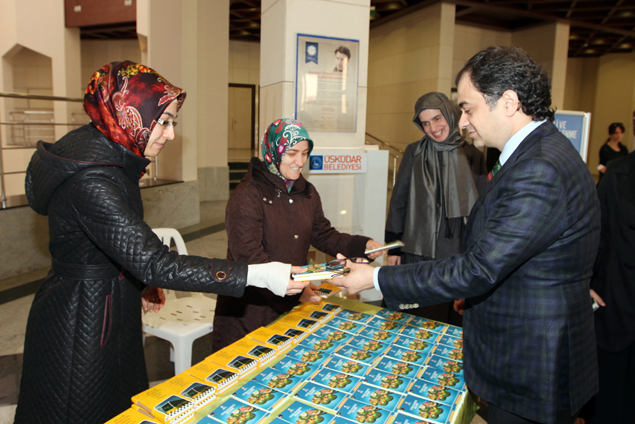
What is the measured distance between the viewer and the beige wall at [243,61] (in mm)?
15571

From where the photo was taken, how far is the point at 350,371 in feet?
4.89

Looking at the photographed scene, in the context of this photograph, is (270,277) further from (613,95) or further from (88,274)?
(613,95)

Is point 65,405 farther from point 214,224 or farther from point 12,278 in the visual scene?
point 214,224

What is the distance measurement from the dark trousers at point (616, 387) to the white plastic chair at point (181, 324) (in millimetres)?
2270

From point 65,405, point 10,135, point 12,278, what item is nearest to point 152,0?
point 12,278

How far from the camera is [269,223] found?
218cm

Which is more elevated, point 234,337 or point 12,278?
point 234,337

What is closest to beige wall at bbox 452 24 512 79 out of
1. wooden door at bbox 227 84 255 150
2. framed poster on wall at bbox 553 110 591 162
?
wooden door at bbox 227 84 255 150

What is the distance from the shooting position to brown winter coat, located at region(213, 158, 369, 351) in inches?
82.8

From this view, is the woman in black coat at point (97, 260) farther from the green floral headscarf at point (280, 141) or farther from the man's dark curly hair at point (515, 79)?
the man's dark curly hair at point (515, 79)

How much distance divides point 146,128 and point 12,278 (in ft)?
13.9

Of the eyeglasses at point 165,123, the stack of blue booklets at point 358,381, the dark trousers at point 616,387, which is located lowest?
the dark trousers at point 616,387

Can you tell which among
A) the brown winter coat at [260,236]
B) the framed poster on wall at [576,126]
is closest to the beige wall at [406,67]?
the framed poster on wall at [576,126]

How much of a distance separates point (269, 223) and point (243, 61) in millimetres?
14854
